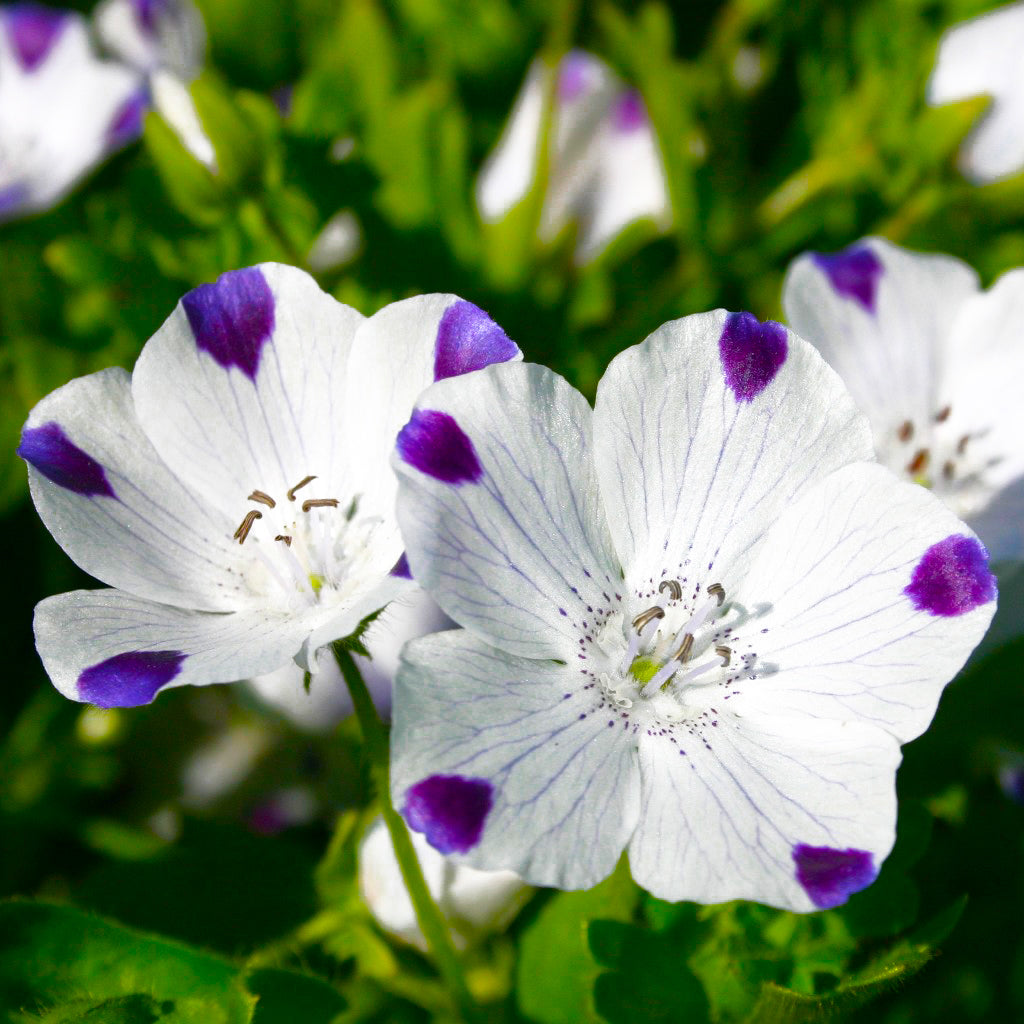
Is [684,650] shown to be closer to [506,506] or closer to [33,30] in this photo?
[506,506]

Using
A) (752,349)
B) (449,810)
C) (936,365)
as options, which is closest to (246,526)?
(449,810)

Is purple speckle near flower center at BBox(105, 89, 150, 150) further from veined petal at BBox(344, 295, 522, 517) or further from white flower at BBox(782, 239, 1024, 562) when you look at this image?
white flower at BBox(782, 239, 1024, 562)

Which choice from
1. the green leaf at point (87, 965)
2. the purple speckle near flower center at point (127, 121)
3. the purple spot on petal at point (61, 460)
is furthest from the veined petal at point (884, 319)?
the purple speckle near flower center at point (127, 121)

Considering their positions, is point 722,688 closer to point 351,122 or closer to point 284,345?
point 284,345

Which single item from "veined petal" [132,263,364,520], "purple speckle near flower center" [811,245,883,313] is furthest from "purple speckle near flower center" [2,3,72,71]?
"purple speckle near flower center" [811,245,883,313]

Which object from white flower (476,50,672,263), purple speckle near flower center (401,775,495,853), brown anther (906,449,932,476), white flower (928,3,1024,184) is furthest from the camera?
white flower (476,50,672,263)

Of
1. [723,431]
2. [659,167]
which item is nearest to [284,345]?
[723,431]
